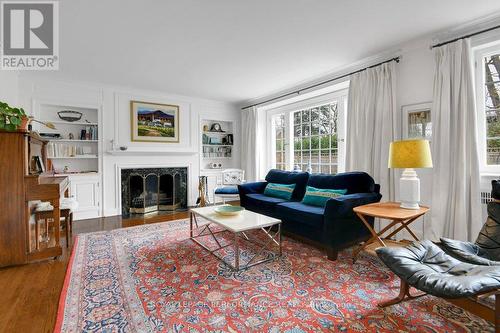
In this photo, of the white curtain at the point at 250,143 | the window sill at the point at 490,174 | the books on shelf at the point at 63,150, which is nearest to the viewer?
the window sill at the point at 490,174

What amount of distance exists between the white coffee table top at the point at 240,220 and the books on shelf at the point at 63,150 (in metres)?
2.94

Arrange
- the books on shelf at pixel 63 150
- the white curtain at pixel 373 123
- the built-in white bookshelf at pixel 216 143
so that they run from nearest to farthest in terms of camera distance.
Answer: the white curtain at pixel 373 123 → the books on shelf at pixel 63 150 → the built-in white bookshelf at pixel 216 143

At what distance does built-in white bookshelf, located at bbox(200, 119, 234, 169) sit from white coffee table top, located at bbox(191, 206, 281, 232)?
3041 millimetres

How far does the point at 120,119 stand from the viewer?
4777mm

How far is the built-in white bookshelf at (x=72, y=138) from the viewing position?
4.25 meters

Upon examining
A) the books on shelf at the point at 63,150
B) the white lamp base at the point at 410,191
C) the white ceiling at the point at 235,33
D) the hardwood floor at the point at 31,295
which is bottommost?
the hardwood floor at the point at 31,295

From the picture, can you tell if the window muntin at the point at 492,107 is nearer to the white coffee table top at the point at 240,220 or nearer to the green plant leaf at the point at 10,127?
the white coffee table top at the point at 240,220

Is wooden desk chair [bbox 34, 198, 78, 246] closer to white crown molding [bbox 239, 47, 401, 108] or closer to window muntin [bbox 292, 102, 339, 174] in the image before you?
window muntin [bbox 292, 102, 339, 174]

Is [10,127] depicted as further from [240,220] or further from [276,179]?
[276,179]

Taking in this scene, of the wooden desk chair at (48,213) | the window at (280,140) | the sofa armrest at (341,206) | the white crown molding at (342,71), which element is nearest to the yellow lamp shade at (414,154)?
the sofa armrest at (341,206)

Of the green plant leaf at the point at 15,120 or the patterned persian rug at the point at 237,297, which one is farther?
the green plant leaf at the point at 15,120

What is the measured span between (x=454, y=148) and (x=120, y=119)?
5.18 m

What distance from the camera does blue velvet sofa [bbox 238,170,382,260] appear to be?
8.35ft
